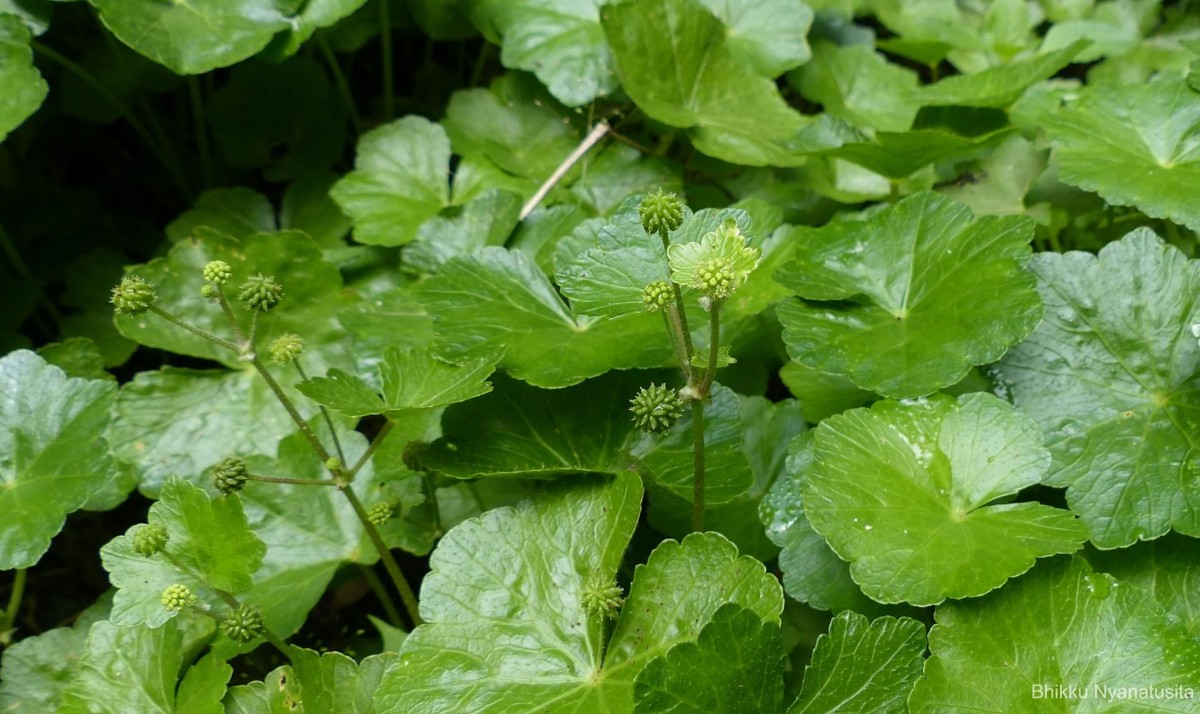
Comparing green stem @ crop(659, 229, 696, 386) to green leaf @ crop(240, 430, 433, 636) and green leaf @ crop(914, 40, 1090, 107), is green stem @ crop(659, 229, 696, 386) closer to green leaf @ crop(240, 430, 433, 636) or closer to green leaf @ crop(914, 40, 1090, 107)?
green leaf @ crop(240, 430, 433, 636)

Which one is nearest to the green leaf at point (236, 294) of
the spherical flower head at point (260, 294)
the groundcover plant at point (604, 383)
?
the groundcover plant at point (604, 383)

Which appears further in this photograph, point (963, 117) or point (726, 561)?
point (963, 117)

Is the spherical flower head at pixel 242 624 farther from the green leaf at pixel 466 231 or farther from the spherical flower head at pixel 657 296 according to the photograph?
the green leaf at pixel 466 231

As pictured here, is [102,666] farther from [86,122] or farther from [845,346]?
[86,122]

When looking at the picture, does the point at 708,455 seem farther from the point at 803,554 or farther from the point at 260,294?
the point at 260,294

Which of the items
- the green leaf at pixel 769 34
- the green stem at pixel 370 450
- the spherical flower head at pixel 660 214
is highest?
the spherical flower head at pixel 660 214

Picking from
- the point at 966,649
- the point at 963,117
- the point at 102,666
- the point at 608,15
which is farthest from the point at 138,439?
the point at 963,117
